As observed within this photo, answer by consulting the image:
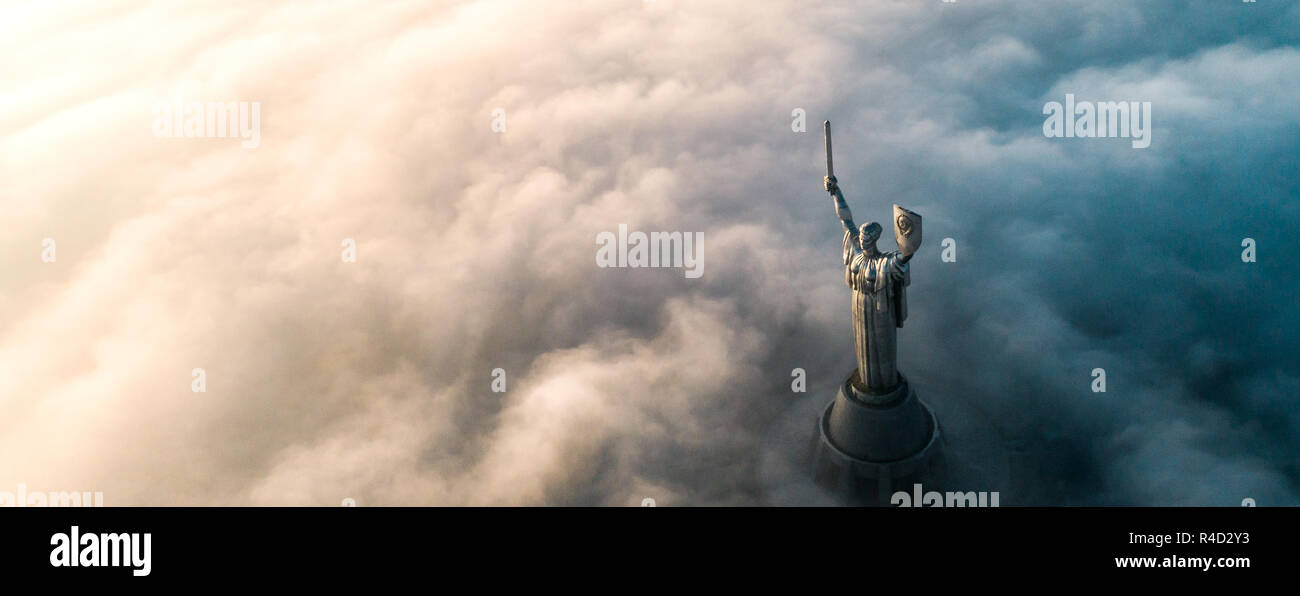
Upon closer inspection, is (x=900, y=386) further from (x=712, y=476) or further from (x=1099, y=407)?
(x=1099, y=407)

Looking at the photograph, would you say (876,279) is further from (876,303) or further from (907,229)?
(907,229)

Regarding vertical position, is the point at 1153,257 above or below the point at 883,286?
above

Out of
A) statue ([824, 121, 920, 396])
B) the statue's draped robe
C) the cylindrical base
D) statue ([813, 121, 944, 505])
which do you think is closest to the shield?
statue ([824, 121, 920, 396])

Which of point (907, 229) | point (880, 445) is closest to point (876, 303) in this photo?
point (907, 229)

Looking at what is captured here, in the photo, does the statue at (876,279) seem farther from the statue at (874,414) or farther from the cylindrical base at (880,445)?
the cylindrical base at (880,445)

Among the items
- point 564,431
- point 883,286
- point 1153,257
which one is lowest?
point 564,431

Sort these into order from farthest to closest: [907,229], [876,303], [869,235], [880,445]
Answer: [880,445], [876,303], [869,235], [907,229]

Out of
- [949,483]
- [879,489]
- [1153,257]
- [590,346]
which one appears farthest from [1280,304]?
[590,346]
